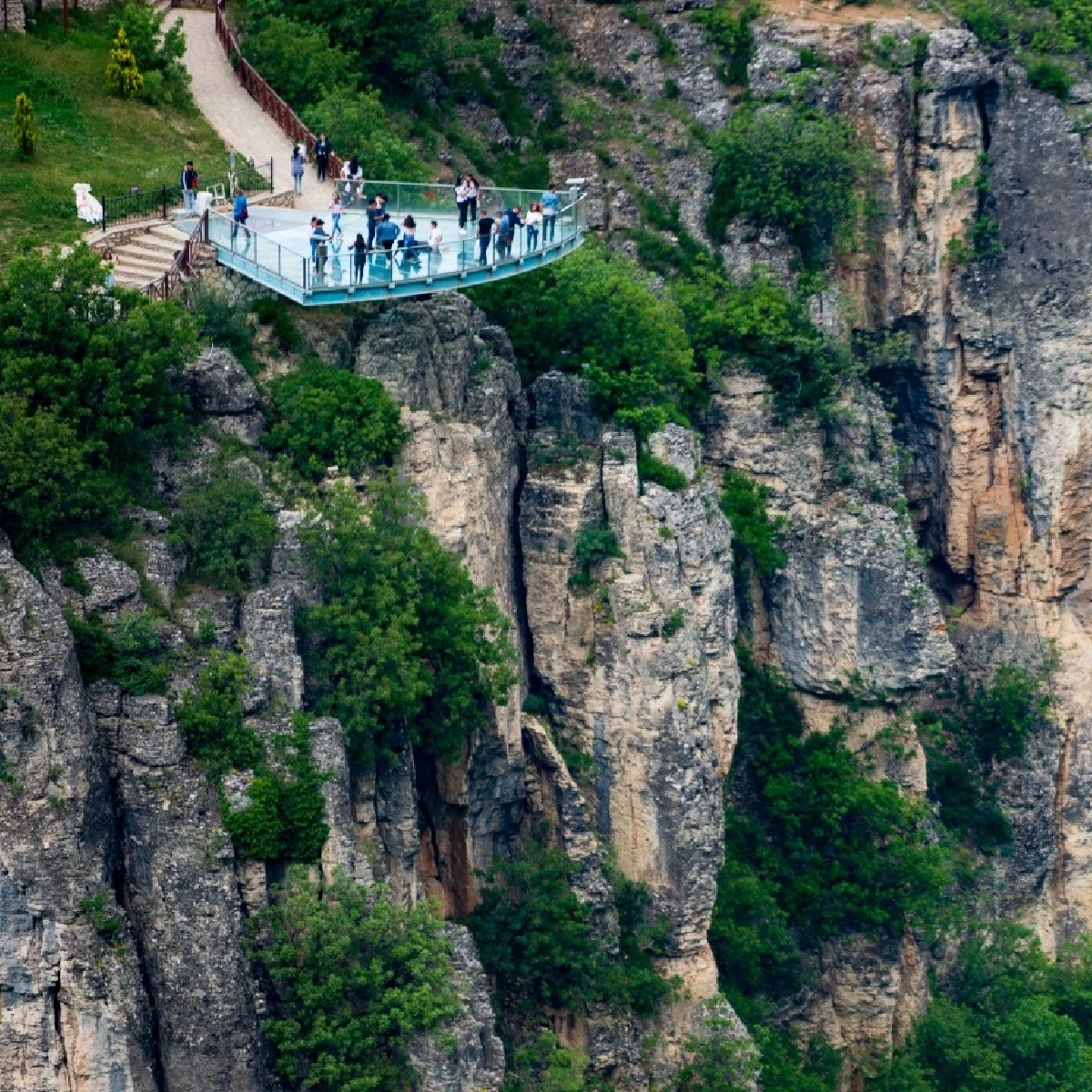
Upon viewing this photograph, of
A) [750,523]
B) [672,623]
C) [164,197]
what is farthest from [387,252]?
[750,523]

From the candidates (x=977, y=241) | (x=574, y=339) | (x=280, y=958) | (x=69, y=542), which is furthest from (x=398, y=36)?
(x=280, y=958)

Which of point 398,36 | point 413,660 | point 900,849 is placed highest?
point 398,36

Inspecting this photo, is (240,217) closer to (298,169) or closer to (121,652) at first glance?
(298,169)

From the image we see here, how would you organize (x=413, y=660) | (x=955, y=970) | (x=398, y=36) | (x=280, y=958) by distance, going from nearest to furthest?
(x=280, y=958)
(x=413, y=660)
(x=398, y=36)
(x=955, y=970)

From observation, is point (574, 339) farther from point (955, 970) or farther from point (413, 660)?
point (955, 970)

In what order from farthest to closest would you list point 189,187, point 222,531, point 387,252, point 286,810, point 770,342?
1. point 770,342
2. point 189,187
3. point 387,252
4. point 222,531
5. point 286,810

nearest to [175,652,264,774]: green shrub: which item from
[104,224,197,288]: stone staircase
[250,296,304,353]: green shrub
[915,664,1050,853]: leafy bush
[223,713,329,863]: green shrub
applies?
[223,713,329,863]: green shrub

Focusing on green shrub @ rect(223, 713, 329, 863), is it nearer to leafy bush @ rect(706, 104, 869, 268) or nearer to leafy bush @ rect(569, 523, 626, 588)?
leafy bush @ rect(569, 523, 626, 588)
